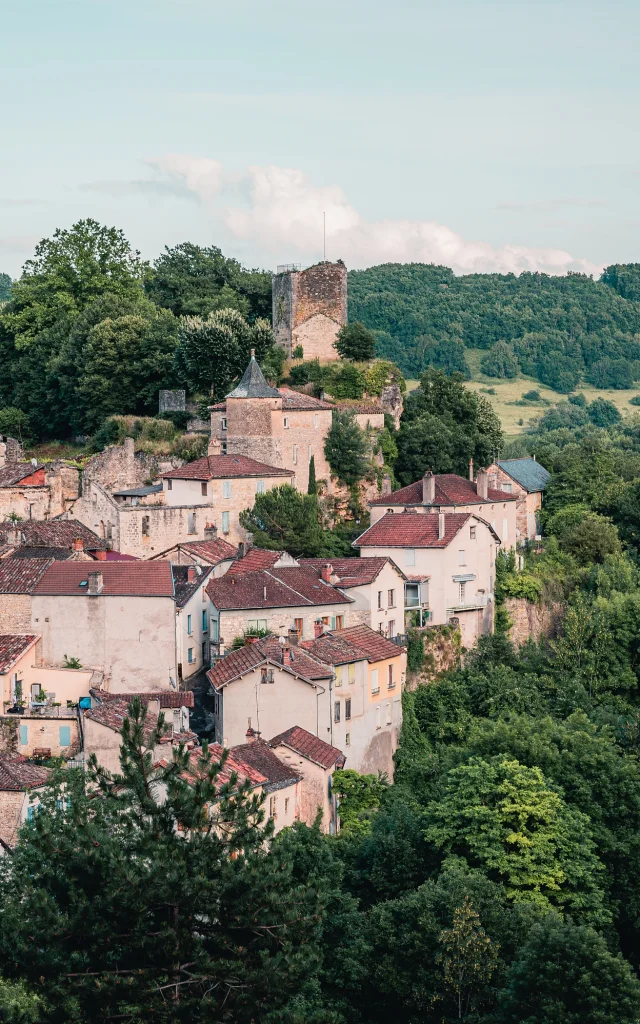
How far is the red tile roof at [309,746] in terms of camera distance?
3484cm

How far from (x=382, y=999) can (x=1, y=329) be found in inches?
1735

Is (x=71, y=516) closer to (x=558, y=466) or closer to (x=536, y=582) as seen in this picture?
(x=536, y=582)

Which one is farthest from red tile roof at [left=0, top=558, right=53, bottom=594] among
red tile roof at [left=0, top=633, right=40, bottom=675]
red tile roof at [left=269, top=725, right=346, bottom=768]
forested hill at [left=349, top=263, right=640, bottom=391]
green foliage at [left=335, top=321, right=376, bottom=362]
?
forested hill at [left=349, top=263, right=640, bottom=391]

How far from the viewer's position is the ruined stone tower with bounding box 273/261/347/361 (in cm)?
5775

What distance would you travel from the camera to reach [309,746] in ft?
116

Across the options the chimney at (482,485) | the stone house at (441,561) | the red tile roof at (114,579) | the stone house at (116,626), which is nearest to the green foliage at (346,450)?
the stone house at (441,561)

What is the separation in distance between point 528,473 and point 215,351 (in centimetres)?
1377

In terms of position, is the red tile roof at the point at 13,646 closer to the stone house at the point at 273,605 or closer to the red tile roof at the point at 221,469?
the stone house at the point at 273,605

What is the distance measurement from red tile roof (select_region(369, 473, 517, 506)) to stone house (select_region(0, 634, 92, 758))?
612 inches

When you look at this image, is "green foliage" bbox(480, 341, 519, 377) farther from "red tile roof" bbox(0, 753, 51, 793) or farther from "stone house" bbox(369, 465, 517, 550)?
"red tile roof" bbox(0, 753, 51, 793)

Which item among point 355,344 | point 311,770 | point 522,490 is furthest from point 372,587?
point 355,344

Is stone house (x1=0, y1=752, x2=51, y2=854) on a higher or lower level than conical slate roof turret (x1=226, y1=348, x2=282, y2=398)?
lower

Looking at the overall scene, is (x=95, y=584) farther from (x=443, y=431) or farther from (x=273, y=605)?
(x=443, y=431)

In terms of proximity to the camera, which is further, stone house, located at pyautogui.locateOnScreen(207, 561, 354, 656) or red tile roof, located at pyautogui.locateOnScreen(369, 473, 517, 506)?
red tile roof, located at pyautogui.locateOnScreen(369, 473, 517, 506)
